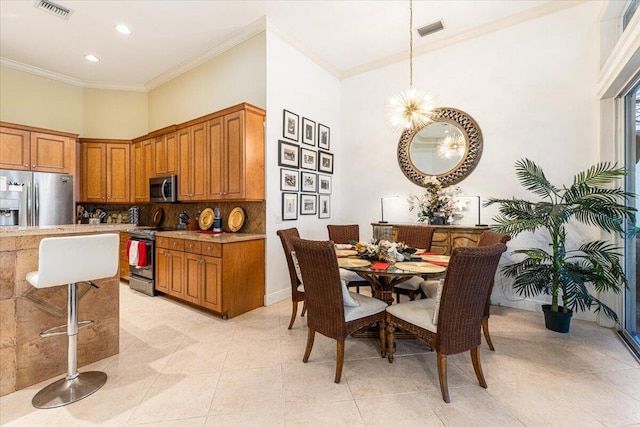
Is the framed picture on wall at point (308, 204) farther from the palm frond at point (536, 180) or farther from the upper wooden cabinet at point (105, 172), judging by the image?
the upper wooden cabinet at point (105, 172)

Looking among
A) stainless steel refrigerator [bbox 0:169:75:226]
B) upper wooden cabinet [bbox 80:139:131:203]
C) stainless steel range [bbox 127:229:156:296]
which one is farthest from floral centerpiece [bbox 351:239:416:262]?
stainless steel refrigerator [bbox 0:169:75:226]

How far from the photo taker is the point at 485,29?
3.79 m

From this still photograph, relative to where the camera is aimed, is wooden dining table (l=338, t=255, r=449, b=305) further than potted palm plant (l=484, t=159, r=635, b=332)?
No

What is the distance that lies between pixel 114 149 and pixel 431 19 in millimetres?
5581

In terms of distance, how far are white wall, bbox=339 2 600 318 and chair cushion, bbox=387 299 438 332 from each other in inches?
82.7

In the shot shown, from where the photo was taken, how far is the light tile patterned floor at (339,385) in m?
1.74

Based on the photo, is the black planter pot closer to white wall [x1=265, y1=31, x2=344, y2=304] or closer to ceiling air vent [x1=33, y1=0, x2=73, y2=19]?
white wall [x1=265, y1=31, x2=344, y2=304]

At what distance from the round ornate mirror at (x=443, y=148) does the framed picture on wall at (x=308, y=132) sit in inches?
54.3

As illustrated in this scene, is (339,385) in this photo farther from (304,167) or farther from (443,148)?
(443,148)

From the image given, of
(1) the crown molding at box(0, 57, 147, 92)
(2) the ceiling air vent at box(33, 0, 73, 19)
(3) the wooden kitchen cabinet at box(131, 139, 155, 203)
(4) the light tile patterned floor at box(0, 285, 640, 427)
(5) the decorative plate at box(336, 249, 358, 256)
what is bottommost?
(4) the light tile patterned floor at box(0, 285, 640, 427)

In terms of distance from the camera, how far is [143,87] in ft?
18.3

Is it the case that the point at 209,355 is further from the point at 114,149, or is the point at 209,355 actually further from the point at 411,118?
the point at 114,149

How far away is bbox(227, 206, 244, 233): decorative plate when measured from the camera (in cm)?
398

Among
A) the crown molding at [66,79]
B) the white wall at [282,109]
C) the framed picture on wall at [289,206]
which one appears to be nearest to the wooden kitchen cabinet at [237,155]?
the white wall at [282,109]
